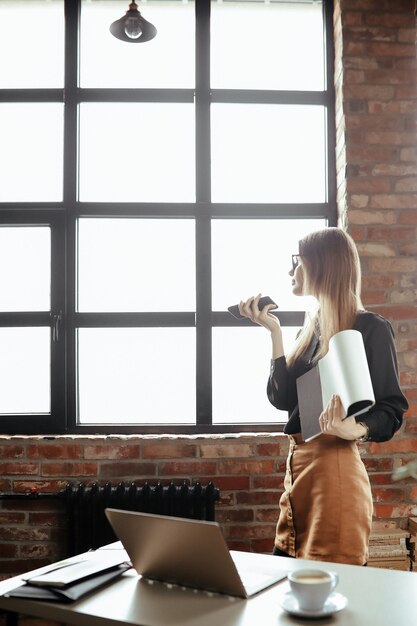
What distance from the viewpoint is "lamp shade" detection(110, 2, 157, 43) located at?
2.58 meters

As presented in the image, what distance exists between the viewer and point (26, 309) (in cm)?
300

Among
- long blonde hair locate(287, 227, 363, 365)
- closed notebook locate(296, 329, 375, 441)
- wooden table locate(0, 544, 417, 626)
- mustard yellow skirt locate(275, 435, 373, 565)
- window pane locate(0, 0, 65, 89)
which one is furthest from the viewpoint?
window pane locate(0, 0, 65, 89)

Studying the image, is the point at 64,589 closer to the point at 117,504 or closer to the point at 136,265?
the point at 117,504

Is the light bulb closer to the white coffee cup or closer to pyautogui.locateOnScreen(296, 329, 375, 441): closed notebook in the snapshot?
pyautogui.locateOnScreen(296, 329, 375, 441): closed notebook

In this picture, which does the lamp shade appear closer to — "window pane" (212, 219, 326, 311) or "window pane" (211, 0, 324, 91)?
"window pane" (211, 0, 324, 91)

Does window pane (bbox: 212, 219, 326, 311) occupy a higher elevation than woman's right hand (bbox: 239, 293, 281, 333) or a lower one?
higher

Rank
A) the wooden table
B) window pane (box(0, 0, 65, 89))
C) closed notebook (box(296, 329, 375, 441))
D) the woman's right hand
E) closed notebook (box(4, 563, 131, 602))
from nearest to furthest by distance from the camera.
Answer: the wooden table, closed notebook (box(4, 563, 131, 602)), closed notebook (box(296, 329, 375, 441)), the woman's right hand, window pane (box(0, 0, 65, 89))

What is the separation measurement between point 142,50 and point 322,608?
279cm

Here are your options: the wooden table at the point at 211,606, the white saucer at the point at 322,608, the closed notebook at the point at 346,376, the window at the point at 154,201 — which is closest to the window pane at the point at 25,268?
the window at the point at 154,201

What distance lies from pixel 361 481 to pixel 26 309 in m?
1.87

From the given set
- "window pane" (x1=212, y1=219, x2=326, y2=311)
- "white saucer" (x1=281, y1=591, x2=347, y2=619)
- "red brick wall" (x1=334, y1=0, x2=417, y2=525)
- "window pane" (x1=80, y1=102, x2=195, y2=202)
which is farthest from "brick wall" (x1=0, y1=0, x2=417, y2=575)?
"white saucer" (x1=281, y1=591, x2=347, y2=619)

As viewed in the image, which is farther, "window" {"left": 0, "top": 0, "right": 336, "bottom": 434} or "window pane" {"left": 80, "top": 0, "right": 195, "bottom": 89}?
"window pane" {"left": 80, "top": 0, "right": 195, "bottom": 89}

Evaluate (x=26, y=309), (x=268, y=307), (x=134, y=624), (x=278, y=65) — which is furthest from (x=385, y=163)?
(x=134, y=624)

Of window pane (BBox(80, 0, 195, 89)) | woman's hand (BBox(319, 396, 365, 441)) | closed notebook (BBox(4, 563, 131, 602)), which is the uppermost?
window pane (BBox(80, 0, 195, 89))
